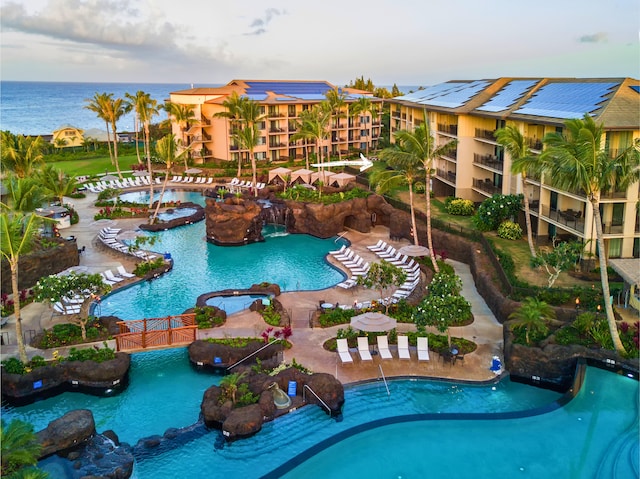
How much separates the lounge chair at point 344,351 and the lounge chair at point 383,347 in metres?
1.29

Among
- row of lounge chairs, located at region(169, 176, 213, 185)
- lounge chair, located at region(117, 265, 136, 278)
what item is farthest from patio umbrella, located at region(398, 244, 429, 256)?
row of lounge chairs, located at region(169, 176, 213, 185)

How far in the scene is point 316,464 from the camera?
1767 centimetres

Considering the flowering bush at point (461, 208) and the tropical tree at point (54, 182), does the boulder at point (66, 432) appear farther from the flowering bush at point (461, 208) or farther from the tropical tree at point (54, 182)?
the tropical tree at point (54, 182)

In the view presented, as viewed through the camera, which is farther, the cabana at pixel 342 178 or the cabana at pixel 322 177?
the cabana at pixel 322 177

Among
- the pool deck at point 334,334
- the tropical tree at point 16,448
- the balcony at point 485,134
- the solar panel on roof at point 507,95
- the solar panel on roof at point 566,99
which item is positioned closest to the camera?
the tropical tree at point 16,448

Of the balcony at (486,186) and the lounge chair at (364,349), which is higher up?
the balcony at (486,186)

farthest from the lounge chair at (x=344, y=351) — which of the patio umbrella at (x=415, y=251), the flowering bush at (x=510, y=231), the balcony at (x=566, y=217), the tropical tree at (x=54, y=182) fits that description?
the tropical tree at (x=54, y=182)

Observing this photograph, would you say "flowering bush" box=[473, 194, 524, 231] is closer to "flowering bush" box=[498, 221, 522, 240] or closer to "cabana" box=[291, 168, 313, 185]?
"flowering bush" box=[498, 221, 522, 240]

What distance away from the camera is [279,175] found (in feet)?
178

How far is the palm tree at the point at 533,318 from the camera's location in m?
22.4

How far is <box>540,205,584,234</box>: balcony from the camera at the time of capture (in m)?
29.7

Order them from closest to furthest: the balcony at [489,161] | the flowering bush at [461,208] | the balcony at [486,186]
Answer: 1. the balcony at [489,161]
2. the balcony at [486,186]
3. the flowering bush at [461,208]

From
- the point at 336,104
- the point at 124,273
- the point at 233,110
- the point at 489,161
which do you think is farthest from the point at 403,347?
the point at 336,104

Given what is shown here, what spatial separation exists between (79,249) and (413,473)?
2947 cm
